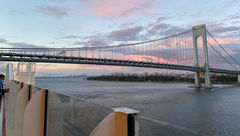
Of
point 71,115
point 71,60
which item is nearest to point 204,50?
point 71,60

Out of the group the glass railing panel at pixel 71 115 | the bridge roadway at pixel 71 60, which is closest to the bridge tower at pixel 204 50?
the bridge roadway at pixel 71 60

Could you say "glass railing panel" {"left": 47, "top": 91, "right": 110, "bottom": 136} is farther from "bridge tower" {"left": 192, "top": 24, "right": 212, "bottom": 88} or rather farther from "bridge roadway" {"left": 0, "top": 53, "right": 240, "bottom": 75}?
"bridge tower" {"left": 192, "top": 24, "right": 212, "bottom": 88}

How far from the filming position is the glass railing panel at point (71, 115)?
94 centimetres

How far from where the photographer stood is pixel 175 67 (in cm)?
2689

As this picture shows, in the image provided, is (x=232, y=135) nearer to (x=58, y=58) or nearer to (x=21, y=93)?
(x=21, y=93)

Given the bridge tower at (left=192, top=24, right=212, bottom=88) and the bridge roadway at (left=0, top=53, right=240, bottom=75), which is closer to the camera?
the bridge roadway at (left=0, top=53, right=240, bottom=75)

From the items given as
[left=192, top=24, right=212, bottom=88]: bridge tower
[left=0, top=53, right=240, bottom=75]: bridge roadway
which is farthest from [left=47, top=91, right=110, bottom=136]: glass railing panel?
[left=192, top=24, right=212, bottom=88]: bridge tower

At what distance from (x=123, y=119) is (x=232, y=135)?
26.4 feet

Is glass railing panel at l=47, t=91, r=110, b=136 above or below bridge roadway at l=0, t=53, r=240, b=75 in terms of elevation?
below

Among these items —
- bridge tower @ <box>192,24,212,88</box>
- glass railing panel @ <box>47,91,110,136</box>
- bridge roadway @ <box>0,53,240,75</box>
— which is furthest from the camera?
bridge tower @ <box>192,24,212,88</box>

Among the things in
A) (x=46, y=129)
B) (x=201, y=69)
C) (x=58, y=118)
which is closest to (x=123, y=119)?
(x=58, y=118)

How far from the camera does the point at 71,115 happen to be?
1163 mm

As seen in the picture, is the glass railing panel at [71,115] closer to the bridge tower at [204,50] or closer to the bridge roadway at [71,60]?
the bridge roadway at [71,60]

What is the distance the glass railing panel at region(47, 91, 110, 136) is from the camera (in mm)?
942
